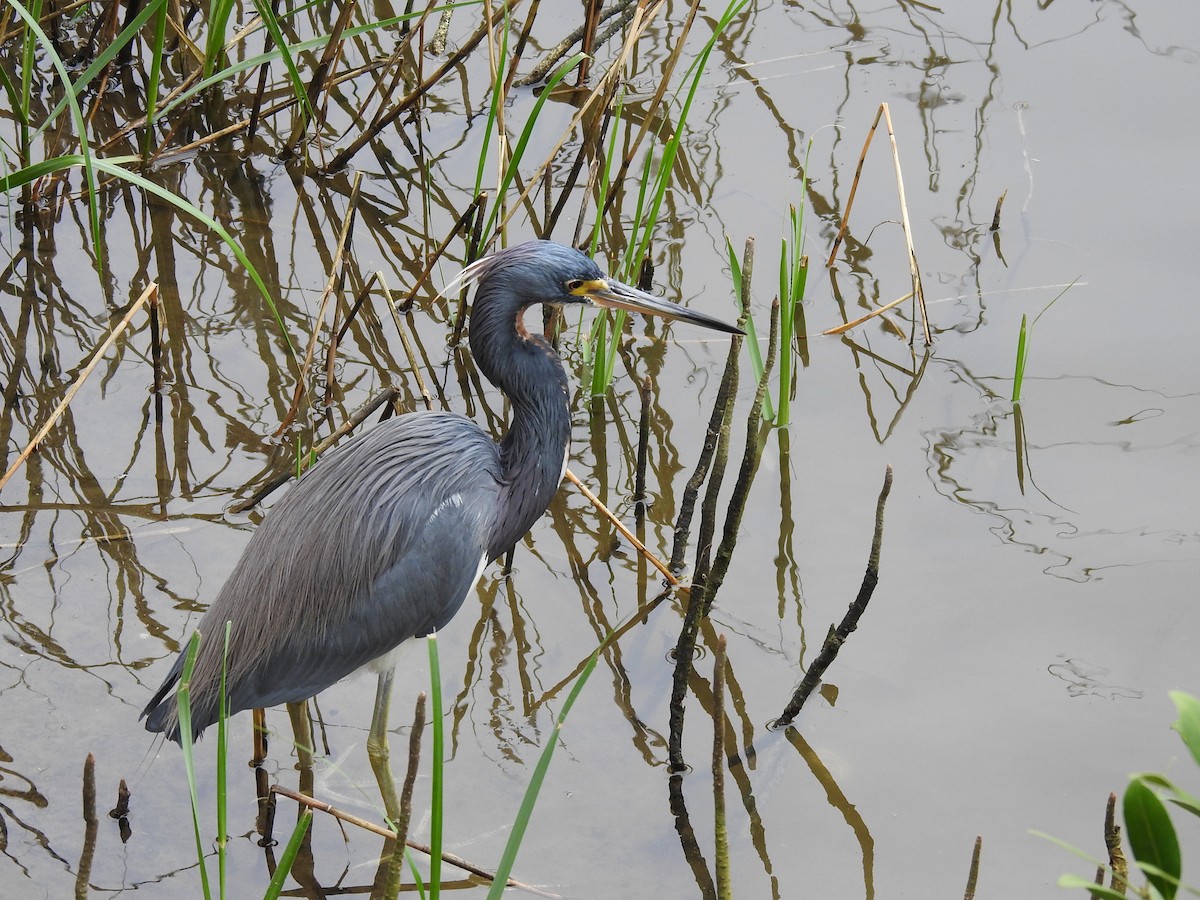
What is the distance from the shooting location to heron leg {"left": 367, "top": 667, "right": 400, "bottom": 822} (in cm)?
350

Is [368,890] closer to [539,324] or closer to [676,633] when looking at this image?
[676,633]

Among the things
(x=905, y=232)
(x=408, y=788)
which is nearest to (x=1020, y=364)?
(x=905, y=232)

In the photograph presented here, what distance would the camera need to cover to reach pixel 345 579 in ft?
11.0

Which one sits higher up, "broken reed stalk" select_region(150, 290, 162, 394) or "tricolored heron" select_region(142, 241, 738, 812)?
"broken reed stalk" select_region(150, 290, 162, 394)

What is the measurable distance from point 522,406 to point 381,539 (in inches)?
20.7

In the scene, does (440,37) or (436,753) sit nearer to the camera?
(436,753)

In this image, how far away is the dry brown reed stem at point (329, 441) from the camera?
4.05 meters

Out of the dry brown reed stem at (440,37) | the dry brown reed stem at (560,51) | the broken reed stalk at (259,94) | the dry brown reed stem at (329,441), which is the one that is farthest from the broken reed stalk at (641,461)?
the dry brown reed stem at (440,37)

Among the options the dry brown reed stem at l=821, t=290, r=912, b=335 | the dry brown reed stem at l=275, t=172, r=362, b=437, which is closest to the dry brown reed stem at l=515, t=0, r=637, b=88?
the dry brown reed stem at l=275, t=172, r=362, b=437

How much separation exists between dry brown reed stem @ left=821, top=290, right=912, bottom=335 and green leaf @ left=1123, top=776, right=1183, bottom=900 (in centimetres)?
327

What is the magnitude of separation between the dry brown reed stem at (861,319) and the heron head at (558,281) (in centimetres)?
141

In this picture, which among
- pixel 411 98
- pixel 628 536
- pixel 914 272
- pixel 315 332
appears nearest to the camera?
pixel 628 536

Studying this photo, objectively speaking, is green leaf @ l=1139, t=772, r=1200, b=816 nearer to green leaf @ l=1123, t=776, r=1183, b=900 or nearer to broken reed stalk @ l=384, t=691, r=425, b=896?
green leaf @ l=1123, t=776, r=1183, b=900

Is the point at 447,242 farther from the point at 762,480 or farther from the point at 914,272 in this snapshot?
the point at 914,272
